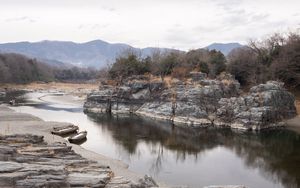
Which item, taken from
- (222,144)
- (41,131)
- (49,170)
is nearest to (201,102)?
(222,144)

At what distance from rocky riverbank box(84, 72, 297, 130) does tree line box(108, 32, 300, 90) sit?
4.15 meters

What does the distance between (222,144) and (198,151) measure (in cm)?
556

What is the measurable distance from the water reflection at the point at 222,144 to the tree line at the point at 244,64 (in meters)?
21.4

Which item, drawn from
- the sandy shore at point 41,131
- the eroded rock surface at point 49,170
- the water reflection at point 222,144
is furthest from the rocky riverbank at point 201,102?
the eroded rock surface at point 49,170

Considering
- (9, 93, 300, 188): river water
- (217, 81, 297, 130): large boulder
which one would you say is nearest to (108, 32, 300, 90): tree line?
(217, 81, 297, 130): large boulder

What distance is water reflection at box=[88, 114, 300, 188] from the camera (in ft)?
139

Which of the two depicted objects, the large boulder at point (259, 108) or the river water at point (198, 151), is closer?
the river water at point (198, 151)

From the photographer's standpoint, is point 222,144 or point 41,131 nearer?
point 222,144

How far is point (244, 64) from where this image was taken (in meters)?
89.1

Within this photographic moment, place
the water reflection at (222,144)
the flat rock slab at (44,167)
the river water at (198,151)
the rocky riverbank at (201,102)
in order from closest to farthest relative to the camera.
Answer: the flat rock slab at (44,167), the river water at (198,151), the water reflection at (222,144), the rocky riverbank at (201,102)

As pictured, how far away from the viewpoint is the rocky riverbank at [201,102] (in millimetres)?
68688

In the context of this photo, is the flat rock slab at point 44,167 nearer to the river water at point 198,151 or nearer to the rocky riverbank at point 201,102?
the river water at point 198,151

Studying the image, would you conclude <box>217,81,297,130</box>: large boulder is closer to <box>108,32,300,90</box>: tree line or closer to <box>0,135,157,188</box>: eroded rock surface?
<box>108,32,300,90</box>: tree line

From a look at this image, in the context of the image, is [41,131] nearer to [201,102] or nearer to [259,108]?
[201,102]
